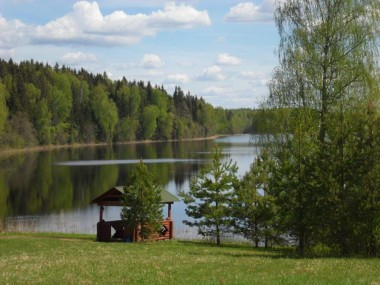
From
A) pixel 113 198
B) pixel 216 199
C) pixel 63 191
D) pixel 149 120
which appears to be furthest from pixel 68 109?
pixel 216 199

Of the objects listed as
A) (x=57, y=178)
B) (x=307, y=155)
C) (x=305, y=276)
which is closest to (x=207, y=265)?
(x=305, y=276)

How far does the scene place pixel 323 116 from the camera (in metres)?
29.1

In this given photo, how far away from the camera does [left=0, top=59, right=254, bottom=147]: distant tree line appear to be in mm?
133500

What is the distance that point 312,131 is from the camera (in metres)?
28.3

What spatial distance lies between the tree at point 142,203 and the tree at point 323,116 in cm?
691

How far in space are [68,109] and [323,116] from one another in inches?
5423

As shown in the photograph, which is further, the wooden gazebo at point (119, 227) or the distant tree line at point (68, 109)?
the distant tree line at point (68, 109)

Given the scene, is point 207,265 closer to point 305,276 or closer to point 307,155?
point 305,276

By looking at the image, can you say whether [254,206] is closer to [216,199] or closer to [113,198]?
[216,199]

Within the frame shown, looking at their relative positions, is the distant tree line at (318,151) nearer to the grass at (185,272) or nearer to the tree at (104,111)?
the grass at (185,272)

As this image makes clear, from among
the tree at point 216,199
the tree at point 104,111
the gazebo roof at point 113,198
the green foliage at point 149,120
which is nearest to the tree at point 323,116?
the tree at point 216,199

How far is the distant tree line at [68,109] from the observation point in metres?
134

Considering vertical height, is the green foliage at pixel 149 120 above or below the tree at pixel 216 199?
above

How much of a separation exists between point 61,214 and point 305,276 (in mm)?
36909
